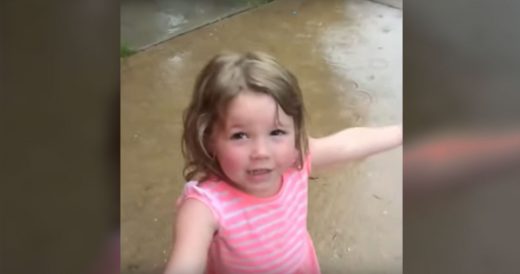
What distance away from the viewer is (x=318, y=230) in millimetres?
1721

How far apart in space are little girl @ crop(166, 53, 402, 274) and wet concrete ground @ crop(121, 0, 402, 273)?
27 mm

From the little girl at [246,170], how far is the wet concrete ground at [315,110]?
0.03 meters

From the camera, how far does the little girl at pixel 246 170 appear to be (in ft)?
5.46

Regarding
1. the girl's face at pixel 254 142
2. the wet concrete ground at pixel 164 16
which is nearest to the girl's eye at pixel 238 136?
the girl's face at pixel 254 142

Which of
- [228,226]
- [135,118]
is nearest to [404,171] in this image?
[228,226]

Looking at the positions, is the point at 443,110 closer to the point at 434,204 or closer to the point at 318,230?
the point at 434,204

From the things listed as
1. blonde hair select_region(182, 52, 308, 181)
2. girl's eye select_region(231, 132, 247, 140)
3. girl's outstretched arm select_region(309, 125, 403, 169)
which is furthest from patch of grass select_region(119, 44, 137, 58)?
girl's outstretched arm select_region(309, 125, 403, 169)

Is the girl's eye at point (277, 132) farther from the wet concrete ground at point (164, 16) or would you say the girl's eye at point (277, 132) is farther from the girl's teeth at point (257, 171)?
the wet concrete ground at point (164, 16)

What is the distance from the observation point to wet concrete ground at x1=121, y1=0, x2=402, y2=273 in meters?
1.71

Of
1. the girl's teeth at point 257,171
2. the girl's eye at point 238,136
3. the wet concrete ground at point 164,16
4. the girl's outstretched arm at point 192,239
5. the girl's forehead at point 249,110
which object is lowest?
the girl's outstretched arm at point 192,239

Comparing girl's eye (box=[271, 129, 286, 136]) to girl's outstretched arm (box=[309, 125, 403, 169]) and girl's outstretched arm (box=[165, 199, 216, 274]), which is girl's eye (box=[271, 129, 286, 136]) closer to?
girl's outstretched arm (box=[309, 125, 403, 169])

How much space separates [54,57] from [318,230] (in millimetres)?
656

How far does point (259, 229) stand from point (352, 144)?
0.87ft

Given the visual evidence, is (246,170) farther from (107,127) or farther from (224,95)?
(107,127)
